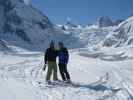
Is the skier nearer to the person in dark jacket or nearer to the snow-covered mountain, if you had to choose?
the person in dark jacket

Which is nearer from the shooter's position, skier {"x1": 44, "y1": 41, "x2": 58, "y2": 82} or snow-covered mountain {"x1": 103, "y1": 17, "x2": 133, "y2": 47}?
skier {"x1": 44, "y1": 41, "x2": 58, "y2": 82}

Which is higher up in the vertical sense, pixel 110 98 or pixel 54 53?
pixel 54 53

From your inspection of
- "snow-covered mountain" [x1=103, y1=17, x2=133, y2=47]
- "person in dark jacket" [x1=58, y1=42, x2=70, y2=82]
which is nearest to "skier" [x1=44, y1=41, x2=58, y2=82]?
"person in dark jacket" [x1=58, y1=42, x2=70, y2=82]

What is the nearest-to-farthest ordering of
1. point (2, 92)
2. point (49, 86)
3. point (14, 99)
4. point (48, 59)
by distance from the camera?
point (14, 99)
point (2, 92)
point (49, 86)
point (48, 59)

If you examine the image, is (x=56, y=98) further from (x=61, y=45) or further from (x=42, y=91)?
(x=61, y=45)

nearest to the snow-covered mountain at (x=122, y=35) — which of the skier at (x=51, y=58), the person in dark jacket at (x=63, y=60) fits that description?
the person in dark jacket at (x=63, y=60)

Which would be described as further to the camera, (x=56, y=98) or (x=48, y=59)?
(x=48, y=59)

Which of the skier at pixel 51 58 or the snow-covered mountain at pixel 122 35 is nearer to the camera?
the skier at pixel 51 58

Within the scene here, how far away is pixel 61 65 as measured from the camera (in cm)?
1623

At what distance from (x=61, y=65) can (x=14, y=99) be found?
18.0 ft

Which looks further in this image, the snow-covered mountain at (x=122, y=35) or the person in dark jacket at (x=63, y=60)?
the snow-covered mountain at (x=122, y=35)

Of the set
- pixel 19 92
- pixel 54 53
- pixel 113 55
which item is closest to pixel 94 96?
pixel 19 92

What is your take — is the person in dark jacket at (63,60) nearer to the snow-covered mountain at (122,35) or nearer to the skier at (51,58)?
the skier at (51,58)

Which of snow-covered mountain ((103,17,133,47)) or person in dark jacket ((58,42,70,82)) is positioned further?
snow-covered mountain ((103,17,133,47))
